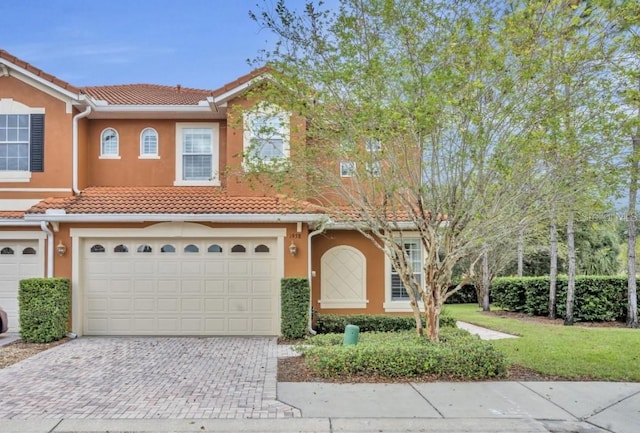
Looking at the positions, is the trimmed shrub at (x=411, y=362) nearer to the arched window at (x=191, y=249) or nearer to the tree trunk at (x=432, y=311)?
the tree trunk at (x=432, y=311)

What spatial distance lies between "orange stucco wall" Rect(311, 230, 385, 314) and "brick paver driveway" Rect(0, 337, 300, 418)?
316 centimetres

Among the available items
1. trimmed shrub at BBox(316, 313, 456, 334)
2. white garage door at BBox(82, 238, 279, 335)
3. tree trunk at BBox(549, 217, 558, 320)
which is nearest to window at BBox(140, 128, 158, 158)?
white garage door at BBox(82, 238, 279, 335)

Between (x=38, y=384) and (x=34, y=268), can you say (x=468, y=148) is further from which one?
(x=34, y=268)

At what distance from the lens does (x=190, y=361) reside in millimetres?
9438

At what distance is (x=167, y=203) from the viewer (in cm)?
1234

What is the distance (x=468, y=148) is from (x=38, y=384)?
801cm

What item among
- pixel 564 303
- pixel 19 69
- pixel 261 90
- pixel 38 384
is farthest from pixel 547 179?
pixel 19 69

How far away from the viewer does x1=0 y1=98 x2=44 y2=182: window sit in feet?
42.8

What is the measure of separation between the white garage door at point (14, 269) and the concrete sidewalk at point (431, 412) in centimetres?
780

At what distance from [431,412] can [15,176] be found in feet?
39.8

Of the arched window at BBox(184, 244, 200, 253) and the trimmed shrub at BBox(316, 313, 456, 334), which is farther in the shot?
the trimmed shrub at BBox(316, 313, 456, 334)

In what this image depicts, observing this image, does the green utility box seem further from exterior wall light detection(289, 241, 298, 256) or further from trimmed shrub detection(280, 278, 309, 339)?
exterior wall light detection(289, 241, 298, 256)

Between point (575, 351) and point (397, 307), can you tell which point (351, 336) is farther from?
point (575, 351)

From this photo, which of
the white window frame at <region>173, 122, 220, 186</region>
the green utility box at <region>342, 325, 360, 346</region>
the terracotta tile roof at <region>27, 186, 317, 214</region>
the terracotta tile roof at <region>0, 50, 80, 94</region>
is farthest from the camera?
the white window frame at <region>173, 122, 220, 186</region>
